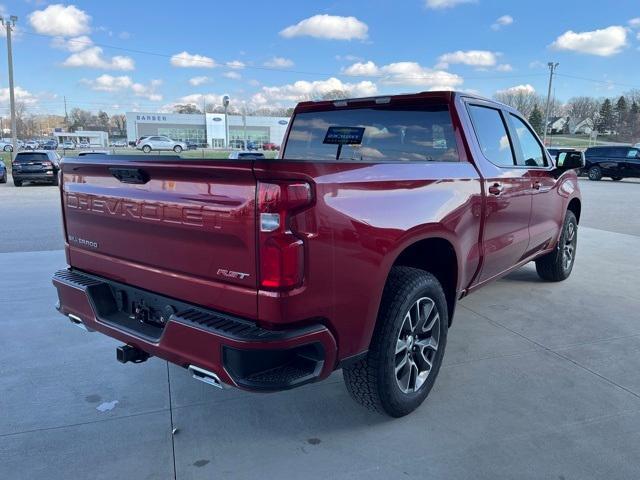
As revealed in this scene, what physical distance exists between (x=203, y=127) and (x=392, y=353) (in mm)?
102724

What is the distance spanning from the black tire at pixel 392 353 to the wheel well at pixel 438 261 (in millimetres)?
237

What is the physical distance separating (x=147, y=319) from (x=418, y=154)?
7.46ft

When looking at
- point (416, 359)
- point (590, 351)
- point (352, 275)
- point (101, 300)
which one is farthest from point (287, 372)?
point (590, 351)

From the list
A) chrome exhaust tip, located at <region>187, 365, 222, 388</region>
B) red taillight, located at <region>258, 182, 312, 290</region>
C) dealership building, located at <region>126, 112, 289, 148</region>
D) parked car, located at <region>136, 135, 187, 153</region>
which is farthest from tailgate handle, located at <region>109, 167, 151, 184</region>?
dealership building, located at <region>126, 112, 289, 148</region>

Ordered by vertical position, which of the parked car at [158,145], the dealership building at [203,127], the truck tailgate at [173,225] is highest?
the dealership building at [203,127]

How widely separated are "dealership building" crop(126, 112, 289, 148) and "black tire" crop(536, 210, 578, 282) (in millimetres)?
93163

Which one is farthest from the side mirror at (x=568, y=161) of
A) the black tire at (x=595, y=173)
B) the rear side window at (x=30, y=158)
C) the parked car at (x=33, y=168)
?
the black tire at (x=595, y=173)

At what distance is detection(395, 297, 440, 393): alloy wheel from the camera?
299 cm

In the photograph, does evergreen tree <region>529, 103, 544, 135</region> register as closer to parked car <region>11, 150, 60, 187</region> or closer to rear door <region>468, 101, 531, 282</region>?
parked car <region>11, 150, 60, 187</region>

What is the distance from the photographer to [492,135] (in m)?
4.12

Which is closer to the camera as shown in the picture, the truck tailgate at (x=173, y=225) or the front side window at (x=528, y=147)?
the truck tailgate at (x=173, y=225)

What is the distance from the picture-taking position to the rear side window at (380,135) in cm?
376

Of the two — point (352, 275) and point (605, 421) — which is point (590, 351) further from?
point (352, 275)

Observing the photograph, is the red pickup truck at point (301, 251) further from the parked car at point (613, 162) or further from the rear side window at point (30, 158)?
the parked car at point (613, 162)
